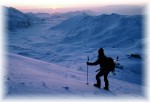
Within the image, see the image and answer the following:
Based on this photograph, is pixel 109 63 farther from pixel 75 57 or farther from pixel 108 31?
pixel 108 31

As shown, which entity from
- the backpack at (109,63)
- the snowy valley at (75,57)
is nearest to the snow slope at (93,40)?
the snowy valley at (75,57)

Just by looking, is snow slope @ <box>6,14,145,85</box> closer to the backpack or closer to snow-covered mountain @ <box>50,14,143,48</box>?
snow-covered mountain @ <box>50,14,143,48</box>

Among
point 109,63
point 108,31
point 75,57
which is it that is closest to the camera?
point 109,63

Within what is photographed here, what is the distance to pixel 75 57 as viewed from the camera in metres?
47.0

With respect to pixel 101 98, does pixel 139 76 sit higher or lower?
lower

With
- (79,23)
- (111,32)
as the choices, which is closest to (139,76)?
(111,32)

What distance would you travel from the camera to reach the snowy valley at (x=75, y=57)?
27.8 feet

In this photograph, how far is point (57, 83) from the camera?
8.84m

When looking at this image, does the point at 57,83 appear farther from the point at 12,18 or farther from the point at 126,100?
the point at 12,18

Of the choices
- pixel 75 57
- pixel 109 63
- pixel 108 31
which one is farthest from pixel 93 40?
pixel 109 63

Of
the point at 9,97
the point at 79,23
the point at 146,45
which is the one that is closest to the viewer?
the point at 9,97

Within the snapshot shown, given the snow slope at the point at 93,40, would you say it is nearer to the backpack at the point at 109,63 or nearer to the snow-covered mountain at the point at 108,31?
the snow-covered mountain at the point at 108,31

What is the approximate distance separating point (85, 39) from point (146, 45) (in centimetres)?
2508

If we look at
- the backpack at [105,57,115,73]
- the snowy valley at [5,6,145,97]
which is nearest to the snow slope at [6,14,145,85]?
the snowy valley at [5,6,145,97]
